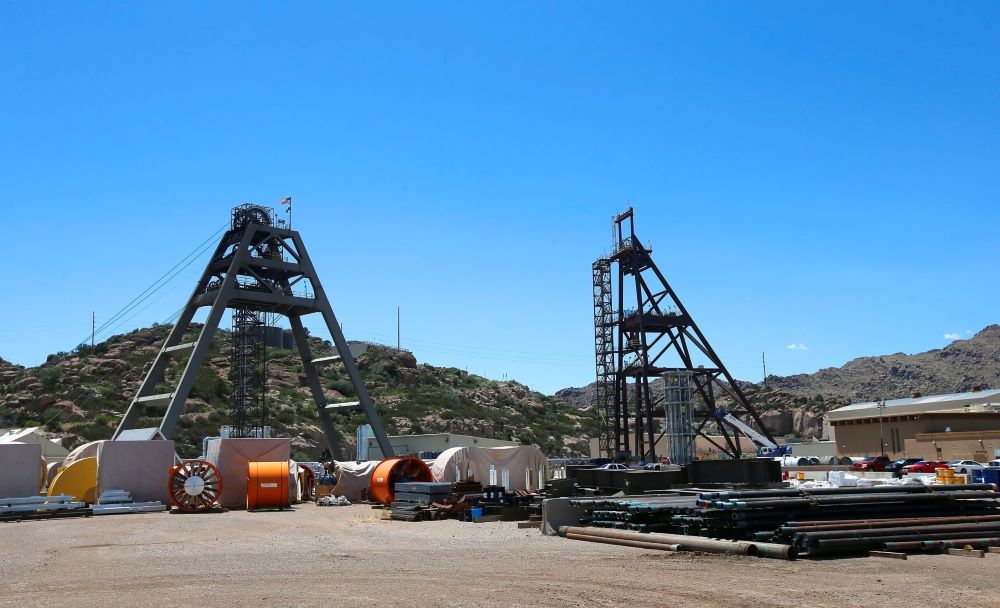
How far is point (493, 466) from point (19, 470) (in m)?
16.3

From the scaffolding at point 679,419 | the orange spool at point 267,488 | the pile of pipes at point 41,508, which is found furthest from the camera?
the scaffolding at point 679,419

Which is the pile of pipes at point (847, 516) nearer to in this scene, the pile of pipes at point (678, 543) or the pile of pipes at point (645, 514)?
the pile of pipes at point (678, 543)

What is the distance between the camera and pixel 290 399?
226 ft

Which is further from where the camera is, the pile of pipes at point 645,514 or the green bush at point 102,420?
the green bush at point 102,420

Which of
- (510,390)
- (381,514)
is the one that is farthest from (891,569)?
(510,390)

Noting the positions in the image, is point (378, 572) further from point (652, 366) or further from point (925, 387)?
point (925, 387)

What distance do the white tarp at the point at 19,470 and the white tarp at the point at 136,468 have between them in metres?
1.91

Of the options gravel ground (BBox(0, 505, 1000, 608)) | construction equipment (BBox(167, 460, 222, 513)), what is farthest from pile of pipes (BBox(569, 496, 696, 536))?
construction equipment (BBox(167, 460, 222, 513))

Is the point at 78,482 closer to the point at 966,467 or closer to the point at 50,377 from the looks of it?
the point at 966,467

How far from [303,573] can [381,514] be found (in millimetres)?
13629

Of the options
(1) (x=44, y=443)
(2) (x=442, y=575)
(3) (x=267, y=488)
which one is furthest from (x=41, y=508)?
(2) (x=442, y=575)

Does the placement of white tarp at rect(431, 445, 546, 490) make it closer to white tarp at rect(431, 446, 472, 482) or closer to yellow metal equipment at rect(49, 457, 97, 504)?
white tarp at rect(431, 446, 472, 482)

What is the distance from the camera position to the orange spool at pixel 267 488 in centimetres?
2706

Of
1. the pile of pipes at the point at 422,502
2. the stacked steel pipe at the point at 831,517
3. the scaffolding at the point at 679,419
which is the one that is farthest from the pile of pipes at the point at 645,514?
the scaffolding at the point at 679,419
